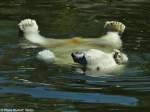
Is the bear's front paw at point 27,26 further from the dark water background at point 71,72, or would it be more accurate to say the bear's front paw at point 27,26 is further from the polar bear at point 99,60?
the polar bear at point 99,60

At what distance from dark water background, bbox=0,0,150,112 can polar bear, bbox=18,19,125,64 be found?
21cm

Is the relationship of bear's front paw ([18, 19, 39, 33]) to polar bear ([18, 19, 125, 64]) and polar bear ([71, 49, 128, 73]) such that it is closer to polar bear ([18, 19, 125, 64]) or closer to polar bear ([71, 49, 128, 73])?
polar bear ([18, 19, 125, 64])

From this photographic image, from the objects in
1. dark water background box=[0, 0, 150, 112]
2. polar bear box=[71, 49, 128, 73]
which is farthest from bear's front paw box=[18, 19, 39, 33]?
polar bear box=[71, 49, 128, 73]

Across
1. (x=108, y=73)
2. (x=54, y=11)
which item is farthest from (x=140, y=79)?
(x=54, y=11)

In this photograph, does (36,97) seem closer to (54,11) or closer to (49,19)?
(49,19)

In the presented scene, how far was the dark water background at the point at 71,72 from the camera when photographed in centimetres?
625

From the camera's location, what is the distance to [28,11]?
11000 millimetres

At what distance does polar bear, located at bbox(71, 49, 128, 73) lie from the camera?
730 cm

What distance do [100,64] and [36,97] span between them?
1324 millimetres

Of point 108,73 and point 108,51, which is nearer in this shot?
point 108,73

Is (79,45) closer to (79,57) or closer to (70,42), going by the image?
(70,42)

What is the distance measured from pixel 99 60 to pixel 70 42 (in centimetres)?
99

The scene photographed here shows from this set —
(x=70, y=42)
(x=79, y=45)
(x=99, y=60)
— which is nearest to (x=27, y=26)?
(x=70, y=42)

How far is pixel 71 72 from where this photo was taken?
727 centimetres
